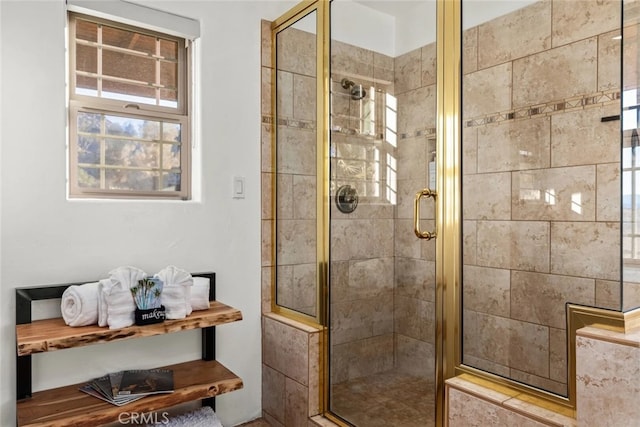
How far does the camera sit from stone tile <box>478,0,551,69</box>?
1.57 meters

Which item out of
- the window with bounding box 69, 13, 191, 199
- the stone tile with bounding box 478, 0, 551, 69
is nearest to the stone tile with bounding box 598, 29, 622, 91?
the stone tile with bounding box 478, 0, 551, 69

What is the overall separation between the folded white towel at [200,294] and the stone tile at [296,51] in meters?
1.13

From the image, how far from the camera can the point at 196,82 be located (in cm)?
223

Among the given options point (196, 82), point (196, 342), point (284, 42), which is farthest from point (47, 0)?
point (196, 342)

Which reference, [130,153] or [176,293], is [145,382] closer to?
[176,293]

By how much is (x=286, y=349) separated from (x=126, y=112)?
4.53 feet

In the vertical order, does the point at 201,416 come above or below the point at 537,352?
below

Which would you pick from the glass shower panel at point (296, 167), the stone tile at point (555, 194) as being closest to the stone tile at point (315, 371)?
the glass shower panel at point (296, 167)

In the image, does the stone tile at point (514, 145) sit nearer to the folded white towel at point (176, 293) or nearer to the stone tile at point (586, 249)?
the stone tile at point (586, 249)

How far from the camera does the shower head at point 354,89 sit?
2053 mm

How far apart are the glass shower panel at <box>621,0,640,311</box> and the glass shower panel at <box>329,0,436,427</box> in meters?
0.67

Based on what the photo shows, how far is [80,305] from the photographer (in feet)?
5.54

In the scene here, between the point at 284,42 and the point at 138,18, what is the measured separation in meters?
0.72

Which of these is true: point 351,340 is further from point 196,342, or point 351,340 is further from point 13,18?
point 13,18
